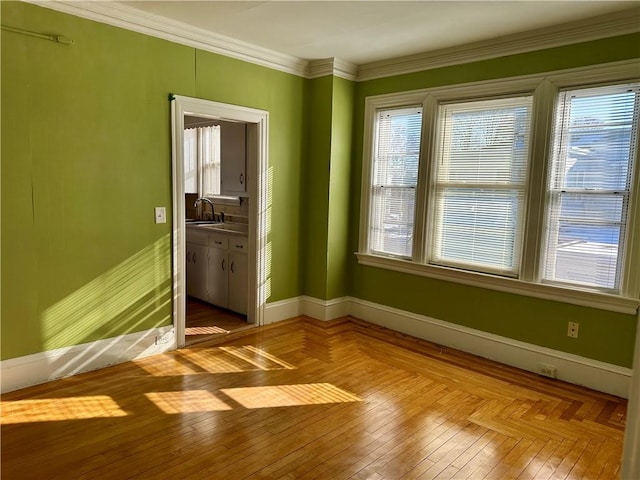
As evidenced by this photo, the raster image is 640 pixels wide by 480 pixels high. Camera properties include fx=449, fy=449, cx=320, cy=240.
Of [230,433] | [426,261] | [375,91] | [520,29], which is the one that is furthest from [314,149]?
[230,433]

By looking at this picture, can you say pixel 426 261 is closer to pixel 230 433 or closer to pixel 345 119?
pixel 345 119

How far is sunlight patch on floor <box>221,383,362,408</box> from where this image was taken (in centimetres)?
295

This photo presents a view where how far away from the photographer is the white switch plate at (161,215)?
358 cm

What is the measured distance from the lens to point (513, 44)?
3.55 m

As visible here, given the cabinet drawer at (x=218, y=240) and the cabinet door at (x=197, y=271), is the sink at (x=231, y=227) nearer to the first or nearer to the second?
the cabinet drawer at (x=218, y=240)

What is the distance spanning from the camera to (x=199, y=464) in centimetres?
227

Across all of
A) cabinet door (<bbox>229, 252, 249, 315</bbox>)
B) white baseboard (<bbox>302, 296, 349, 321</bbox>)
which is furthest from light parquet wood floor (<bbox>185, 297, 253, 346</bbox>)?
white baseboard (<bbox>302, 296, 349, 321</bbox>)

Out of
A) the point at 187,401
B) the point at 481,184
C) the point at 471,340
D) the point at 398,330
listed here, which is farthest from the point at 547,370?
the point at 187,401

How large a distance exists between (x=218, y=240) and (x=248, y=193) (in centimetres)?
79

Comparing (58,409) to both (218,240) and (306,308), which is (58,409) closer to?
(218,240)

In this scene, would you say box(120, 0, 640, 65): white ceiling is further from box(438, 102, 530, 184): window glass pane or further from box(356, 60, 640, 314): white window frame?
box(438, 102, 530, 184): window glass pane

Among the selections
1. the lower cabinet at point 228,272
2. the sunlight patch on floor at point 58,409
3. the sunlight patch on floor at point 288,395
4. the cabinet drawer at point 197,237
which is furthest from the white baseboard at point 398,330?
the cabinet drawer at point 197,237

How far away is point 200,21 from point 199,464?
3.08 m

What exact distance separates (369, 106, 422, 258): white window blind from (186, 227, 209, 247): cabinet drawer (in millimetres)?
1895
